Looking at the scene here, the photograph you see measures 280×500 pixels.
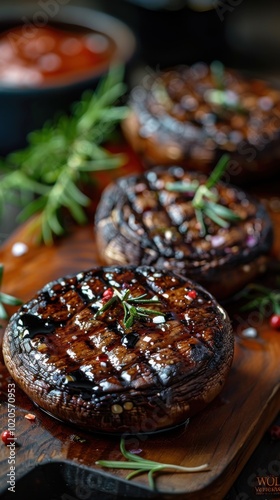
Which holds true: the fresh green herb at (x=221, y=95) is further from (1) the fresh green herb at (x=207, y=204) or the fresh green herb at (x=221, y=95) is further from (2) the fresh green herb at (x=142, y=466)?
A: (2) the fresh green herb at (x=142, y=466)

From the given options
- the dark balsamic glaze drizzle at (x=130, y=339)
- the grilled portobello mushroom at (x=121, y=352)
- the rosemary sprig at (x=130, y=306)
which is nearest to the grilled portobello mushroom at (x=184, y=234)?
the grilled portobello mushroom at (x=121, y=352)

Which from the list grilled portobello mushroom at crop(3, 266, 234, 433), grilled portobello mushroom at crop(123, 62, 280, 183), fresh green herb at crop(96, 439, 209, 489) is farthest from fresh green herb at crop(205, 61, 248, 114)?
fresh green herb at crop(96, 439, 209, 489)

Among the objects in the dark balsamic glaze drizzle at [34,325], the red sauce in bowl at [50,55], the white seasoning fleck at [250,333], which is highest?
the dark balsamic glaze drizzle at [34,325]

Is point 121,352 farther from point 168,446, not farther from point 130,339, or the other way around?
point 168,446

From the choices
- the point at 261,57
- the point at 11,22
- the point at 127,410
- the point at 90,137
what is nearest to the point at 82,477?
the point at 127,410

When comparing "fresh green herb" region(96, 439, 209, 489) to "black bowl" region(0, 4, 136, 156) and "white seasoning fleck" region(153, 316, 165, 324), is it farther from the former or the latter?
"black bowl" region(0, 4, 136, 156)

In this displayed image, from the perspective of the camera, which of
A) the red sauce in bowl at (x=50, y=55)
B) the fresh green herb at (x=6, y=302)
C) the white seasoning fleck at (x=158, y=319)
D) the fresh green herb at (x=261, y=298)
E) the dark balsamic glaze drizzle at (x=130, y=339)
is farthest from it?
the red sauce in bowl at (x=50, y=55)

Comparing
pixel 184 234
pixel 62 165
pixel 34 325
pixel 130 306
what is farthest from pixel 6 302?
pixel 62 165
